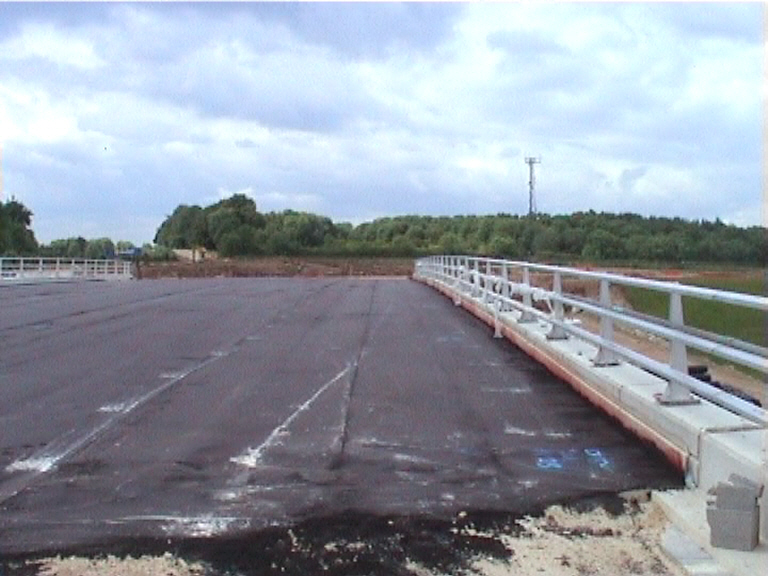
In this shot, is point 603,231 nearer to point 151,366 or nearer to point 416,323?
point 416,323

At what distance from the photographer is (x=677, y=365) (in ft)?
22.5

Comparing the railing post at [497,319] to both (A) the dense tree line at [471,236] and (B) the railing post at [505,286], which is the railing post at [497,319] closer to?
(B) the railing post at [505,286]

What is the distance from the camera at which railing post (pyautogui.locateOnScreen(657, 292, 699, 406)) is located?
268 inches

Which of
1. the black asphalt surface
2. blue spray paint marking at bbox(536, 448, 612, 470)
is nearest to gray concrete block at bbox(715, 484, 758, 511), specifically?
the black asphalt surface

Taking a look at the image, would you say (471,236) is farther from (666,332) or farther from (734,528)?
(734,528)

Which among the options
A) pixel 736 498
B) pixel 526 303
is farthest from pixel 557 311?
pixel 736 498

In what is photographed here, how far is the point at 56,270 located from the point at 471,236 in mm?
81723

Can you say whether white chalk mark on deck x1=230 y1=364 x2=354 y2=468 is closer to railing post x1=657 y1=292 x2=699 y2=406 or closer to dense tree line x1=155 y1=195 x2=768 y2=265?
railing post x1=657 y1=292 x2=699 y2=406

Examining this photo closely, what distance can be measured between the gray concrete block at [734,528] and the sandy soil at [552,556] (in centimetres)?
29

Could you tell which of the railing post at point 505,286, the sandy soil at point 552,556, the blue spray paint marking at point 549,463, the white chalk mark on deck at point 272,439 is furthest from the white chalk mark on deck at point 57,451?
the railing post at point 505,286

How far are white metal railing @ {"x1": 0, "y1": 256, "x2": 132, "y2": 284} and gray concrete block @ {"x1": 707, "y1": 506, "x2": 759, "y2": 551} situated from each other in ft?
140

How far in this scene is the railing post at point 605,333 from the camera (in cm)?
884

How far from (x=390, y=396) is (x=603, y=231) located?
74.7 metres

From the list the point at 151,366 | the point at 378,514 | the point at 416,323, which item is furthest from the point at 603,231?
the point at 378,514
